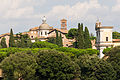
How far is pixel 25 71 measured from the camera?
3538 cm

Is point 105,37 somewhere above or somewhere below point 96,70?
above

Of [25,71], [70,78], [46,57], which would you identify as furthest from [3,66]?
[70,78]

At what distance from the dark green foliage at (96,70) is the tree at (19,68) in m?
6.75

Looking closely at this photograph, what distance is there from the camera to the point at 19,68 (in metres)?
35.7

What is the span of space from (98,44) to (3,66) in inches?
1187

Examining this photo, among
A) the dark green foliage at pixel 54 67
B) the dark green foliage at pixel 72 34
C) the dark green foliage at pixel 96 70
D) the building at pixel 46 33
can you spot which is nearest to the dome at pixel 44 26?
the building at pixel 46 33

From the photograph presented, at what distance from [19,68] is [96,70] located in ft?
33.0

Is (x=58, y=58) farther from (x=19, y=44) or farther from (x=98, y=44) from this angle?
(x=19, y=44)

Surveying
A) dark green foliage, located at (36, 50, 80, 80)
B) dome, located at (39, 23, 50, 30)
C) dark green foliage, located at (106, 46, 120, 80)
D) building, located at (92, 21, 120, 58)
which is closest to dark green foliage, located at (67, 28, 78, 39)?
dome, located at (39, 23, 50, 30)

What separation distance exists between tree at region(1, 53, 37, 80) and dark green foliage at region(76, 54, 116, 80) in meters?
6.75

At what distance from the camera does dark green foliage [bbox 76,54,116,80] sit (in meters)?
36.4

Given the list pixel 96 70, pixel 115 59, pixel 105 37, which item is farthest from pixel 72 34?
pixel 96 70

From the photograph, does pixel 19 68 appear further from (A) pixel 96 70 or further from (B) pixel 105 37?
(B) pixel 105 37

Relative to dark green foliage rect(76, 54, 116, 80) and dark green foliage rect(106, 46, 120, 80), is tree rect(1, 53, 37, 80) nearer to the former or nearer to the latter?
dark green foliage rect(76, 54, 116, 80)
